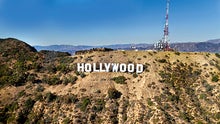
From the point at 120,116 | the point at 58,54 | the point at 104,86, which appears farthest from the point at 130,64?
the point at 58,54

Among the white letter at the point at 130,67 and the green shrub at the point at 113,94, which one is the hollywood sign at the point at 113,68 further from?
the green shrub at the point at 113,94

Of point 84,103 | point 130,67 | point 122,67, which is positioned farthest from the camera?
point 130,67

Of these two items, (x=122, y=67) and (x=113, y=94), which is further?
(x=122, y=67)

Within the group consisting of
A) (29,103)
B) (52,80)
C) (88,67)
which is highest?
(88,67)

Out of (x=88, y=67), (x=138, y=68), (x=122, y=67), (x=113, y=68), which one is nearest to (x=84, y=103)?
(x=88, y=67)

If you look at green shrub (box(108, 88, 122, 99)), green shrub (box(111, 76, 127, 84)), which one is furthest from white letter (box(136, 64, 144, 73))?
green shrub (box(108, 88, 122, 99))

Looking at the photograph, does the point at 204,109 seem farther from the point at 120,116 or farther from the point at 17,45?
the point at 17,45

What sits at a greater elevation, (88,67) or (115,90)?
(88,67)

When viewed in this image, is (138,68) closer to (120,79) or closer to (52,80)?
(120,79)
